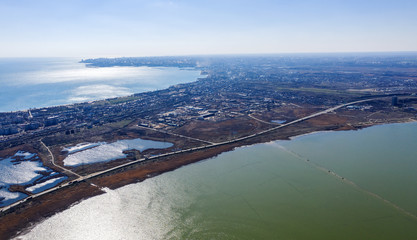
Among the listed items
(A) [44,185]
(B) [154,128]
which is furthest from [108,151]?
(B) [154,128]

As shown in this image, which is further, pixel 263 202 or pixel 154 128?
pixel 154 128

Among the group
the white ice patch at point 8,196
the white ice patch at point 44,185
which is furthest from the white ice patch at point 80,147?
the white ice patch at point 8,196

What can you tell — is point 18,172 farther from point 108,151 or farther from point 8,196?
point 108,151

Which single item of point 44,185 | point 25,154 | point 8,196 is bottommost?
point 8,196

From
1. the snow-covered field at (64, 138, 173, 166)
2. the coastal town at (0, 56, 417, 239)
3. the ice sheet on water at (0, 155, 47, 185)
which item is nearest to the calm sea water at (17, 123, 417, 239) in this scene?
the coastal town at (0, 56, 417, 239)

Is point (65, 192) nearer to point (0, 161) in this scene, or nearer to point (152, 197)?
point (152, 197)

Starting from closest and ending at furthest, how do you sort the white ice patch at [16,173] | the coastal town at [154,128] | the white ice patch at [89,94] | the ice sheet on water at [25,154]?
→ the white ice patch at [16,173] → the coastal town at [154,128] → the ice sheet on water at [25,154] → the white ice patch at [89,94]

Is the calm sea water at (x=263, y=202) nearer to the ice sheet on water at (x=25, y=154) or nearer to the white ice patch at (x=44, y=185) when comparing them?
the white ice patch at (x=44, y=185)
